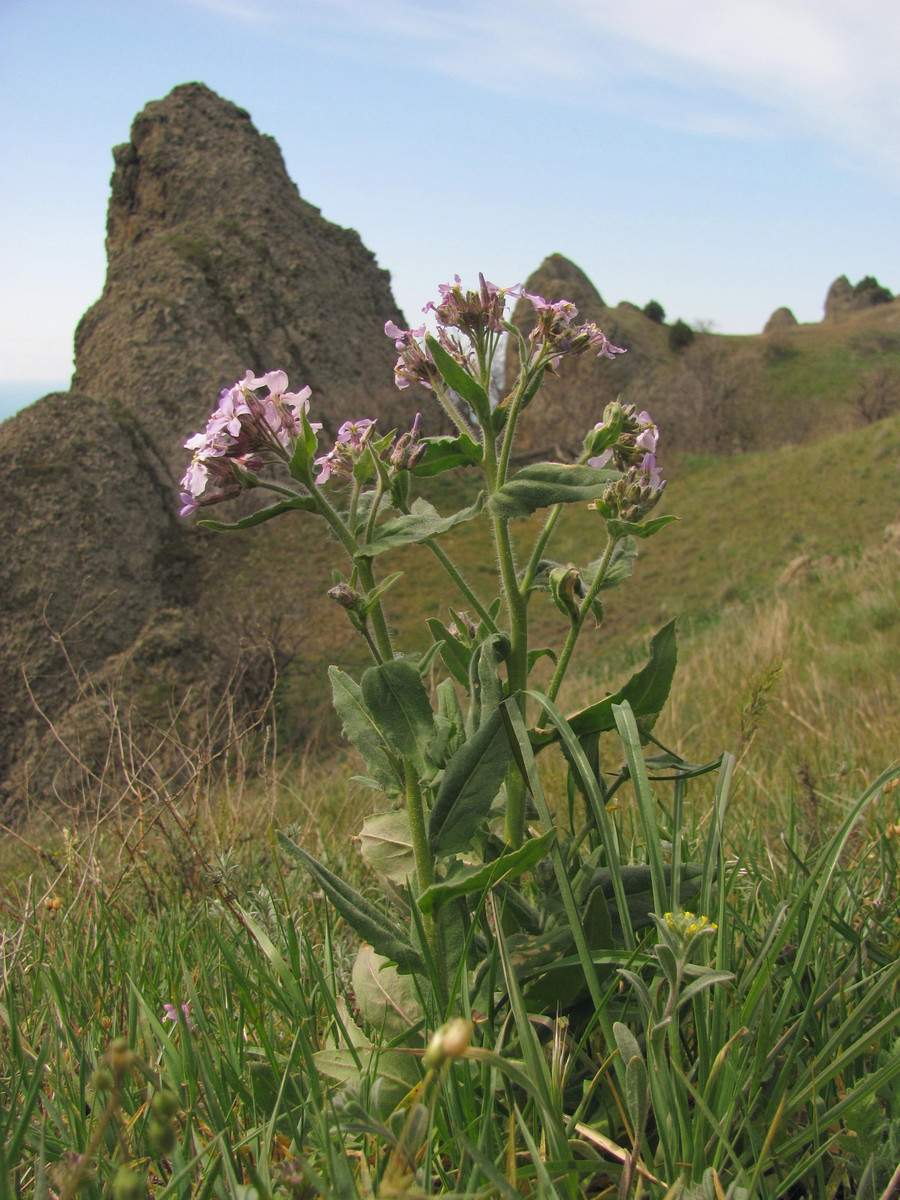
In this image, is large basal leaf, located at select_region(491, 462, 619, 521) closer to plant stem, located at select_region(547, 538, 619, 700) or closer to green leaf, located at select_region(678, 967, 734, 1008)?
plant stem, located at select_region(547, 538, 619, 700)

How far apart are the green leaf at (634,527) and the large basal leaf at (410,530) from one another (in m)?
0.24

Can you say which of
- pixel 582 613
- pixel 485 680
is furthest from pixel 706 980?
pixel 582 613

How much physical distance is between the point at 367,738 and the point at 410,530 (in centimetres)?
34

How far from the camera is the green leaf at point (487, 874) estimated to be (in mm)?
1139

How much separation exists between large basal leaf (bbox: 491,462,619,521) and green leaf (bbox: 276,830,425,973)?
2.02 feet

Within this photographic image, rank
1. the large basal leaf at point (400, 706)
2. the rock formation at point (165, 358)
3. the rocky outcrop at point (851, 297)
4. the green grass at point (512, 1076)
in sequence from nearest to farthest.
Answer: the green grass at point (512, 1076), the large basal leaf at point (400, 706), the rock formation at point (165, 358), the rocky outcrop at point (851, 297)

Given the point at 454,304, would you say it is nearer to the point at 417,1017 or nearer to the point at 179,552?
the point at 417,1017

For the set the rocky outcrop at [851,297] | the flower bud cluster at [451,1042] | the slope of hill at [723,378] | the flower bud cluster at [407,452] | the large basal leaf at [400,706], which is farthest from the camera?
the rocky outcrop at [851,297]

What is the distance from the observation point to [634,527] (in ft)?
4.65

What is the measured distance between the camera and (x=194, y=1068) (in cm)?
120

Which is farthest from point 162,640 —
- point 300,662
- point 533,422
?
point 533,422

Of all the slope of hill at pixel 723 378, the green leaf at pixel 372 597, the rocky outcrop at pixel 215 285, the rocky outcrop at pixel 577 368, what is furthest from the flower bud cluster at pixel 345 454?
the rocky outcrop at pixel 215 285

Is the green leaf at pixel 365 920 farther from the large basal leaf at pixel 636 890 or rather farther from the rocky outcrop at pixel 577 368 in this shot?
the rocky outcrop at pixel 577 368

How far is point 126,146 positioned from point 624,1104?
21.6 meters
